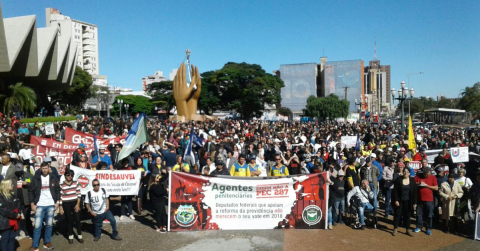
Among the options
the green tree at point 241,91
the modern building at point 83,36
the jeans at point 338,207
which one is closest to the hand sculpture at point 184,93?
the green tree at point 241,91

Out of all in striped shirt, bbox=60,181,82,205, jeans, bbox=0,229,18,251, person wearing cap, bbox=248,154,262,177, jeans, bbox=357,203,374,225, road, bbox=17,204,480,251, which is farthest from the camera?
person wearing cap, bbox=248,154,262,177

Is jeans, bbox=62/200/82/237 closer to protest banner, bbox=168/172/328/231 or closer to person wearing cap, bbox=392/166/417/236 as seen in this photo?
protest banner, bbox=168/172/328/231

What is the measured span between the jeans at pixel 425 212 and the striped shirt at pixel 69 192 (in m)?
7.37

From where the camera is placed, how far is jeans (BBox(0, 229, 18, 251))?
20.2 ft

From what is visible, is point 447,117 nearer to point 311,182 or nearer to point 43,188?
point 311,182

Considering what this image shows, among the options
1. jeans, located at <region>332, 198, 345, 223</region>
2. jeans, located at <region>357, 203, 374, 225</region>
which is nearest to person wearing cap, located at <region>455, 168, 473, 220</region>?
jeans, located at <region>357, 203, 374, 225</region>

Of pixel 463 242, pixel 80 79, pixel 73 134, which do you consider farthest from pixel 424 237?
pixel 80 79

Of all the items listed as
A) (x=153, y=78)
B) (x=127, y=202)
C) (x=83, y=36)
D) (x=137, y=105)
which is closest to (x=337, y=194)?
→ (x=127, y=202)

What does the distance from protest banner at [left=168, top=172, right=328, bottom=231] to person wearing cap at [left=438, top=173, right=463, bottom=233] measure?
2.68 meters

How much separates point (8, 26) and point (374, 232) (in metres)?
43.3

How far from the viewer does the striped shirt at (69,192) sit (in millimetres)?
7602

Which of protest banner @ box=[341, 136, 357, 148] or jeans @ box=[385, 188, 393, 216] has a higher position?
protest banner @ box=[341, 136, 357, 148]

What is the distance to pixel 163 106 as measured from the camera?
3334 inches

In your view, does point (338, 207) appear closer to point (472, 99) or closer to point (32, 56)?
point (32, 56)
